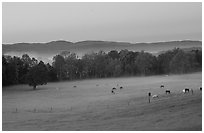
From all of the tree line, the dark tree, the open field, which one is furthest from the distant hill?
the dark tree

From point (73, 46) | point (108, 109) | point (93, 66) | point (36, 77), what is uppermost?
point (73, 46)

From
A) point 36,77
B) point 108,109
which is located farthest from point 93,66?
point 108,109

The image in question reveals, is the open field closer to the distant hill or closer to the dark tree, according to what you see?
the dark tree

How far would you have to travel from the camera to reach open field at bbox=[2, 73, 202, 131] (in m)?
9.02

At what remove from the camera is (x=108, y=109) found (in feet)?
42.2

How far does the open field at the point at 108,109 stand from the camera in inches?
355

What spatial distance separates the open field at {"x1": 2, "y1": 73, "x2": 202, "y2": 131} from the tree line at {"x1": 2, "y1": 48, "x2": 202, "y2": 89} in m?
0.60

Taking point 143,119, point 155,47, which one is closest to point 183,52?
point 155,47

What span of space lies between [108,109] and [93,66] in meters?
8.66

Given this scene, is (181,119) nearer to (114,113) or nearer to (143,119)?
(143,119)

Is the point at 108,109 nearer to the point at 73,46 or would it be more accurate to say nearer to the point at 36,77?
the point at 73,46

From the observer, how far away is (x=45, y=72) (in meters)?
22.4

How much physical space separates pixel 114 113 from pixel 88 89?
10506mm

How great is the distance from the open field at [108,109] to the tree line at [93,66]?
597 mm
